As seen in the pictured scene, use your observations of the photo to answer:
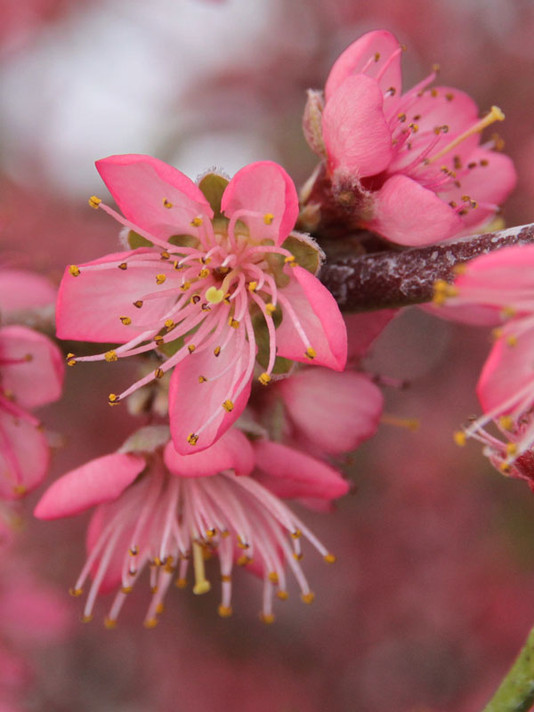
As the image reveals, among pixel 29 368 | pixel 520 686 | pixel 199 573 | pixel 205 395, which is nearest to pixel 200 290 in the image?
pixel 205 395

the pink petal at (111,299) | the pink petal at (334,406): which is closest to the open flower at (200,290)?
the pink petal at (111,299)

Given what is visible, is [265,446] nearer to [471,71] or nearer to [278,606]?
[471,71]

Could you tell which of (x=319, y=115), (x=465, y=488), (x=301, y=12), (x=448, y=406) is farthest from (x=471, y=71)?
(x=319, y=115)

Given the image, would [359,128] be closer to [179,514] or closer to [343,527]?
[179,514]

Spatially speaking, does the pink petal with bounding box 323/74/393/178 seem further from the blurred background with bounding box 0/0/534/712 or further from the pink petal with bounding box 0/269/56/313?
the blurred background with bounding box 0/0/534/712

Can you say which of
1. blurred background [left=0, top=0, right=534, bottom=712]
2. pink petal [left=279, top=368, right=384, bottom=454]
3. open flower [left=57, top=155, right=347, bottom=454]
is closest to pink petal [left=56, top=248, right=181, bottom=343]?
open flower [left=57, top=155, right=347, bottom=454]
